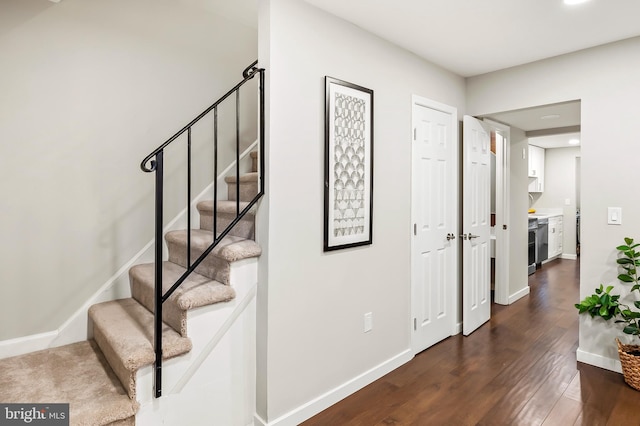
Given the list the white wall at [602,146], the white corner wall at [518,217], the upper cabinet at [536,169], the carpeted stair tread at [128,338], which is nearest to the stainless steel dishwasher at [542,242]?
the upper cabinet at [536,169]

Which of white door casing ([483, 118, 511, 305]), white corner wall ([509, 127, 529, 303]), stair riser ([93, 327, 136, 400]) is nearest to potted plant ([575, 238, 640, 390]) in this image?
white door casing ([483, 118, 511, 305])

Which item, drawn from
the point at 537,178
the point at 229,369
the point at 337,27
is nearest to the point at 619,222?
the point at 337,27

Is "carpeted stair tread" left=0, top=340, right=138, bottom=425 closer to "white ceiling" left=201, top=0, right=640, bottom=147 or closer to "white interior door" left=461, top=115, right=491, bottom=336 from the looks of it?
"white ceiling" left=201, top=0, right=640, bottom=147

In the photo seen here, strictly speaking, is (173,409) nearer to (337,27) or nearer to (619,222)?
(337,27)

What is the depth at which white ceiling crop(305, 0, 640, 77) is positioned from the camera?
2.19m

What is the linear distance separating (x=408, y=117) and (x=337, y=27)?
94cm

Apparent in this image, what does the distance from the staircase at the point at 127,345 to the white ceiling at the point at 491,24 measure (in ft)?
4.44

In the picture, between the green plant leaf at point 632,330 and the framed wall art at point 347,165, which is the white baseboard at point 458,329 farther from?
the framed wall art at point 347,165

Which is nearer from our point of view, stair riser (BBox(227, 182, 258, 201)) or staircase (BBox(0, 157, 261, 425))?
staircase (BBox(0, 157, 261, 425))

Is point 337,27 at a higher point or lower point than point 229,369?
higher

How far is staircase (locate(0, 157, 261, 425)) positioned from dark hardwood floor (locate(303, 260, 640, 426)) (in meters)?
1.02

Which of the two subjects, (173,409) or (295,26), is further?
(295,26)

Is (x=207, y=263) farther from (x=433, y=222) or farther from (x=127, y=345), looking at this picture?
(x=433, y=222)

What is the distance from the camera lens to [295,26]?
6.82ft
